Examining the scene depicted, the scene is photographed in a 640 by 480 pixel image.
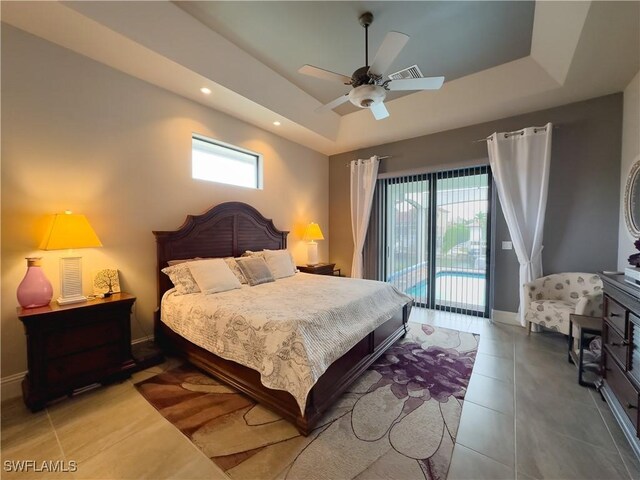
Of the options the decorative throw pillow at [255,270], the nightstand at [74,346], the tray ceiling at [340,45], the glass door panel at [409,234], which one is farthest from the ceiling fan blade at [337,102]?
the nightstand at [74,346]

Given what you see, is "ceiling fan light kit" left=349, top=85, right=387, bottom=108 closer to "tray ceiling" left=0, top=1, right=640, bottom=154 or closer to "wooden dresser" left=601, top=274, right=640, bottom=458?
"tray ceiling" left=0, top=1, right=640, bottom=154

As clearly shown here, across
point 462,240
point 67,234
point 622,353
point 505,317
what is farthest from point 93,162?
point 505,317

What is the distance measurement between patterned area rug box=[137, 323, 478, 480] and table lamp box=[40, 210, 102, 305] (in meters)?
0.98

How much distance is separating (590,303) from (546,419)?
57.8 inches

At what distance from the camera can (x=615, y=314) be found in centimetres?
182

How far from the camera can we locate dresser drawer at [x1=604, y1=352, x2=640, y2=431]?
59.4 inches

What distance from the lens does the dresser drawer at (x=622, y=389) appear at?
1508mm

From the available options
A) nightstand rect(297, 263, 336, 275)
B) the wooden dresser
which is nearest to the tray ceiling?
the wooden dresser

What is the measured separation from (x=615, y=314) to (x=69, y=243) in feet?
13.4

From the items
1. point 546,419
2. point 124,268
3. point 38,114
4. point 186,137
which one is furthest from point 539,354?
point 38,114

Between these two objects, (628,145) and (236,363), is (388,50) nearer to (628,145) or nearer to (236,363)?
(236,363)

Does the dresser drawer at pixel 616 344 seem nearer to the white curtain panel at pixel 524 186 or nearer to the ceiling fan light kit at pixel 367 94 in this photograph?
the white curtain panel at pixel 524 186

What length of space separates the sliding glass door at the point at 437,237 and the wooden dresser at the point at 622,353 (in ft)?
6.70

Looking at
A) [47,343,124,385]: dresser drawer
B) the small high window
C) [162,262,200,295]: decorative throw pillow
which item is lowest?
[47,343,124,385]: dresser drawer
